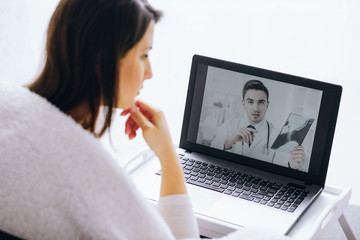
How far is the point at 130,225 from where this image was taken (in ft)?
2.73

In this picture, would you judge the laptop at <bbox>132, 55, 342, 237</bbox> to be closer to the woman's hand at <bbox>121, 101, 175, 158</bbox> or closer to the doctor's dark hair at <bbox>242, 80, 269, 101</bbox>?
the doctor's dark hair at <bbox>242, 80, 269, 101</bbox>

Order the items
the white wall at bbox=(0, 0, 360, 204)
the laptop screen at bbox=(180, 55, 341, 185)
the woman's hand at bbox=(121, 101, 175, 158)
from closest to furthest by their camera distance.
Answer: the woman's hand at bbox=(121, 101, 175, 158) < the laptop screen at bbox=(180, 55, 341, 185) < the white wall at bbox=(0, 0, 360, 204)

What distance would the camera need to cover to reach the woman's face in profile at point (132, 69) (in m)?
0.93

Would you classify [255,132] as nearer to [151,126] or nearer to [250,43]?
[151,126]

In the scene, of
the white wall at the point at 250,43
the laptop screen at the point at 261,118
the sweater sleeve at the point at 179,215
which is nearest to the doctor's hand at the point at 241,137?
the laptop screen at the point at 261,118

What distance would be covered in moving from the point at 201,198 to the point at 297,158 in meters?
0.27

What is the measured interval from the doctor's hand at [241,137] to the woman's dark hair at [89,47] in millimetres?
520

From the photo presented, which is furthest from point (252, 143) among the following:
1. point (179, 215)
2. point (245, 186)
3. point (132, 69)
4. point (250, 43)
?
point (250, 43)

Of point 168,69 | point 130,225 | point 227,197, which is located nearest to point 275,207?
point 227,197

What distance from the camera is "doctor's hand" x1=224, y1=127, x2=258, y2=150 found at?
1369 millimetres

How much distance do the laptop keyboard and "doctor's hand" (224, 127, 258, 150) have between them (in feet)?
0.23

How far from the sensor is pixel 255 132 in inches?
53.6

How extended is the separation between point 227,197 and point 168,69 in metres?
1.17

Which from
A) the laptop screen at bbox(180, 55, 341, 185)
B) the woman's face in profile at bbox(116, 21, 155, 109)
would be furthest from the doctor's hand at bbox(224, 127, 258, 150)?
the woman's face in profile at bbox(116, 21, 155, 109)
